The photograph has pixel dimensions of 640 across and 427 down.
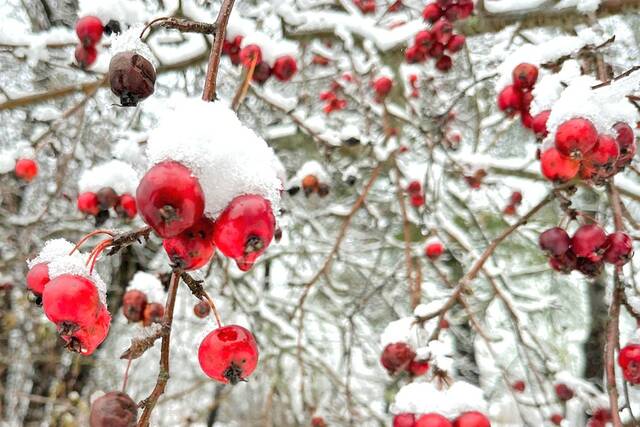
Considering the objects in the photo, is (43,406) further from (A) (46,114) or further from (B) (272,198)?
(B) (272,198)

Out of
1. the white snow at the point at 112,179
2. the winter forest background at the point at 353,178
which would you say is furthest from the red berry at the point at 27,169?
the white snow at the point at 112,179

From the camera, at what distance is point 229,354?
1.00 m

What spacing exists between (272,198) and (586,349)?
5.33 m

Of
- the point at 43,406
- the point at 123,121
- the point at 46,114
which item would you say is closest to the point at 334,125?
the point at 123,121

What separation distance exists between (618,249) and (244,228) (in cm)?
107

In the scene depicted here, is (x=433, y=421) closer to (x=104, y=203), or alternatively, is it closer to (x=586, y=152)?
(x=586, y=152)

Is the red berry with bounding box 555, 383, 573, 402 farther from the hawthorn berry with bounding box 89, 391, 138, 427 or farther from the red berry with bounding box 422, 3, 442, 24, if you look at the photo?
the hawthorn berry with bounding box 89, 391, 138, 427

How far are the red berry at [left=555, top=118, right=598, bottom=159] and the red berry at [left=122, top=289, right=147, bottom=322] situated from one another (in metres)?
1.56

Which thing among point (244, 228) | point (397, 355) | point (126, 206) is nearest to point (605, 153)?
point (397, 355)

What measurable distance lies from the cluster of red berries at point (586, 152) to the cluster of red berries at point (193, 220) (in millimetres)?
772

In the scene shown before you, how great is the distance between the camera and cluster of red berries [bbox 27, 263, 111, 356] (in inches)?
36.4

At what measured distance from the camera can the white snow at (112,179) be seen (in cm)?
237

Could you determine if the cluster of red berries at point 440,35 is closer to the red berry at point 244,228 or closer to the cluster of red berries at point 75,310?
the red berry at point 244,228

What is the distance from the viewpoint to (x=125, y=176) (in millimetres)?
2422
